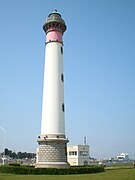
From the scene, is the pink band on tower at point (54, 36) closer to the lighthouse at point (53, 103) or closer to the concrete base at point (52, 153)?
the lighthouse at point (53, 103)

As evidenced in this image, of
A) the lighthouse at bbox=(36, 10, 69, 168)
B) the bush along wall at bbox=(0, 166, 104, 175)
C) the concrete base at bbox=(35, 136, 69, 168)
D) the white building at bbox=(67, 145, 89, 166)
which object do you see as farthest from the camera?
the white building at bbox=(67, 145, 89, 166)

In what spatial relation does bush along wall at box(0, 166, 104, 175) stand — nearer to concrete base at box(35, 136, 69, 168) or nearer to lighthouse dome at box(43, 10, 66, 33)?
concrete base at box(35, 136, 69, 168)

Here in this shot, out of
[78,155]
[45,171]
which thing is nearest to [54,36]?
[45,171]

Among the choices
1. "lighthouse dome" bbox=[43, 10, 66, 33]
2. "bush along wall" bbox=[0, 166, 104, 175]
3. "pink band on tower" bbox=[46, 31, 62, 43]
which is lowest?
"bush along wall" bbox=[0, 166, 104, 175]

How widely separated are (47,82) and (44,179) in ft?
46.9

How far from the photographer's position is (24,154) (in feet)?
531

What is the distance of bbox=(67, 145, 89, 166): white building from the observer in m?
71.9

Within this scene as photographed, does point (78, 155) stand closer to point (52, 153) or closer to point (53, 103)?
point (52, 153)

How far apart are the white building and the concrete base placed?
4235cm

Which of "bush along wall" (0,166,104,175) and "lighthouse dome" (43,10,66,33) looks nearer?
"bush along wall" (0,166,104,175)

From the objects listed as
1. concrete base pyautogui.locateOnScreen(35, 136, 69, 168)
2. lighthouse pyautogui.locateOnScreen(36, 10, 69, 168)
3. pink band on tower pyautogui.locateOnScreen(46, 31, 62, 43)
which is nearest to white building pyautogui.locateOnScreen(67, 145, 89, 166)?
lighthouse pyautogui.locateOnScreen(36, 10, 69, 168)

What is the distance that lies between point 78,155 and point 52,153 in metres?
43.6

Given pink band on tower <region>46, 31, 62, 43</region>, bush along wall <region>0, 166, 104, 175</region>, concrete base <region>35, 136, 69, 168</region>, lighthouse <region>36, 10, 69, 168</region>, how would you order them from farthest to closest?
1. pink band on tower <region>46, 31, 62, 43</region>
2. lighthouse <region>36, 10, 69, 168</region>
3. concrete base <region>35, 136, 69, 168</region>
4. bush along wall <region>0, 166, 104, 175</region>

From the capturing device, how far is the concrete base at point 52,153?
30.0 meters
